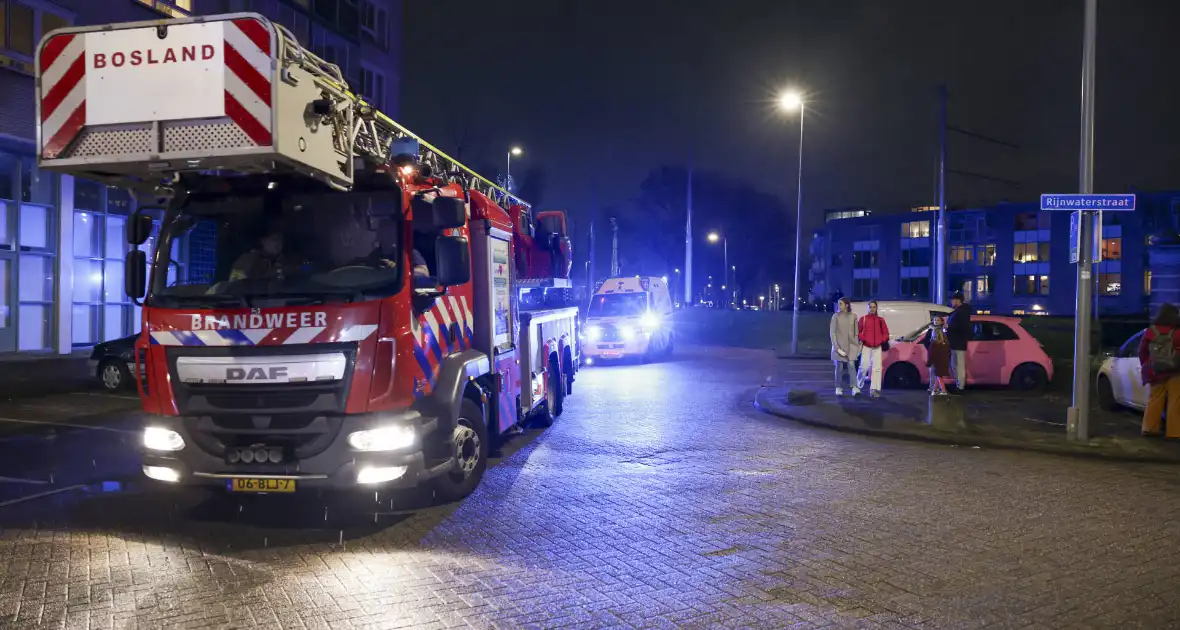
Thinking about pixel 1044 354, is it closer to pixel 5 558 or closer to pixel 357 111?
pixel 357 111

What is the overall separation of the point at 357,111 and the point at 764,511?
475 centimetres

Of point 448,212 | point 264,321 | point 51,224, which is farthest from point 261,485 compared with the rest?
point 51,224

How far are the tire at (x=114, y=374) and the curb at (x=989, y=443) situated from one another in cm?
1255

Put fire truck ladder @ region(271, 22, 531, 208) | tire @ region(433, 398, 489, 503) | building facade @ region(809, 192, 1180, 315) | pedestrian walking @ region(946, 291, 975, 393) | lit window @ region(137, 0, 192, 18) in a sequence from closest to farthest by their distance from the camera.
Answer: fire truck ladder @ region(271, 22, 531, 208) < tire @ region(433, 398, 489, 503) < pedestrian walking @ region(946, 291, 975, 393) < lit window @ region(137, 0, 192, 18) < building facade @ region(809, 192, 1180, 315)

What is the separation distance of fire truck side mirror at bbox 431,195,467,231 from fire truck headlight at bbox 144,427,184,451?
2.58m

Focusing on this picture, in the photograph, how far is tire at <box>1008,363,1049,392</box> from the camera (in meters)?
16.8

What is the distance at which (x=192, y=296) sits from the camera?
6574 mm

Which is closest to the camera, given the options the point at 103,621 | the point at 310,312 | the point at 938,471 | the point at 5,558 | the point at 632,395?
the point at 103,621

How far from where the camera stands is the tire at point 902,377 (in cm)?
1728

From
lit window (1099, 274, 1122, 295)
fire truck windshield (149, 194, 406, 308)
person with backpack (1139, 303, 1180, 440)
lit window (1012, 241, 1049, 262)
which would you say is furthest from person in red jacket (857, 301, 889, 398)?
lit window (1012, 241, 1049, 262)

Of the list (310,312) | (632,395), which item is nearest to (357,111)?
(310,312)

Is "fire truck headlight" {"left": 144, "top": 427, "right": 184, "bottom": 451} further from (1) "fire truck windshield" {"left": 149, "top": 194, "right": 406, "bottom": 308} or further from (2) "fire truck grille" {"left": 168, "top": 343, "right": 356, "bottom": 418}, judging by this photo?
(1) "fire truck windshield" {"left": 149, "top": 194, "right": 406, "bottom": 308}

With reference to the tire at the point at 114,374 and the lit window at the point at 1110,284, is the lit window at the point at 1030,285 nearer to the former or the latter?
the lit window at the point at 1110,284

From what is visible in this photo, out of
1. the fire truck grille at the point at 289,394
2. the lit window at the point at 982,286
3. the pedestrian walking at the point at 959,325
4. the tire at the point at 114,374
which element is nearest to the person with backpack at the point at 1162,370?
the pedestrian walking at the point at 959,325
